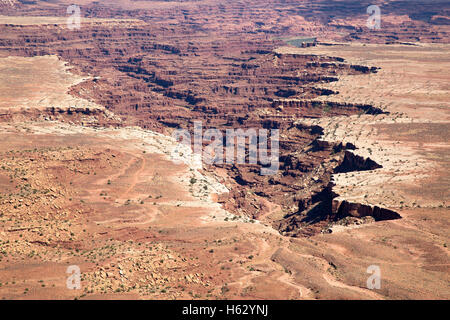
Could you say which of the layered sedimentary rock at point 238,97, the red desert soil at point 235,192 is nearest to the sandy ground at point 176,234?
the red desert soil at point 235,192

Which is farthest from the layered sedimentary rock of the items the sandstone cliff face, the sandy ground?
the sandy ground

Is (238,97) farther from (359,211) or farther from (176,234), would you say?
(176,234)

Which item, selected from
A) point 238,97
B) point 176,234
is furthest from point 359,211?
point 238,97

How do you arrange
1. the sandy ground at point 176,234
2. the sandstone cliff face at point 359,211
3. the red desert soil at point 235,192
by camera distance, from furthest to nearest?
the sandstone cliff face at point 359,211 < the red desert soil at point 235,192 < the sandy ground at point 176,234

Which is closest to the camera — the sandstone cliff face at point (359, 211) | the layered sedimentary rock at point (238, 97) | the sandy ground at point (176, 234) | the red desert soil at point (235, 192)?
the sandy ground at point (176, 234)

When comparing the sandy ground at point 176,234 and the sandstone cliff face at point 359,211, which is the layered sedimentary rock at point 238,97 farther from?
the sandy ground at point 176,234

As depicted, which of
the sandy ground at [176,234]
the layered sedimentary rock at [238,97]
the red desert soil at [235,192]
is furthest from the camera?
the layered sedimentary rock at [238,97]

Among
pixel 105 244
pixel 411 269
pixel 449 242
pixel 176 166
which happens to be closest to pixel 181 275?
pixel 105 244

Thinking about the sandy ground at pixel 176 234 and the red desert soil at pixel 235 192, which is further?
the red desert soil at pixel 235 192

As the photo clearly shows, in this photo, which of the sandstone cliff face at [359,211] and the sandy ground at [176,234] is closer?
the sandy ground at [176,234]
